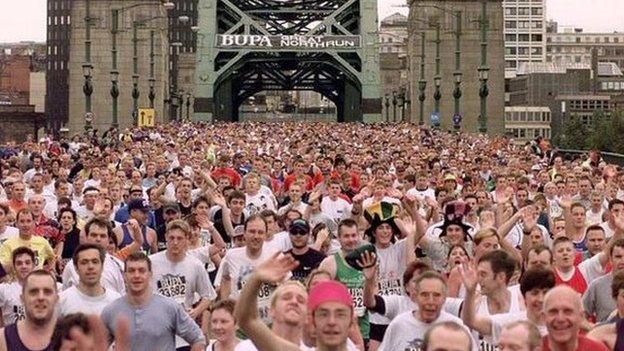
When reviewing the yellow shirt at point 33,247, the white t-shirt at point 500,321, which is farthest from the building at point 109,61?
the white t-shirt at point 500,321

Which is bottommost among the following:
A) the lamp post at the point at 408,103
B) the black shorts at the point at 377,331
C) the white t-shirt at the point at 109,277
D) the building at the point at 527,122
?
the black shorts at the point at 377,331

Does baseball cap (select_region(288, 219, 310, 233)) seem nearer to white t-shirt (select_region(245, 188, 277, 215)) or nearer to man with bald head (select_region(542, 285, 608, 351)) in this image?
man with bald head (select_region(542, 285, 608, 351))

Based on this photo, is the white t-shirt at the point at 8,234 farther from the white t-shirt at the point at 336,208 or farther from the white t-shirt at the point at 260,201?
the white t-shirt at the point at 336,208

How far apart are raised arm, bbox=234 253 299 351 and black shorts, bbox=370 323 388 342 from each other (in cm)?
415

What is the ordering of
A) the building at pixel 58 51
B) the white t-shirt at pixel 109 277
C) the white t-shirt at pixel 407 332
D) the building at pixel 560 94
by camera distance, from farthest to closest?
1. the building at pixel 58 51
2. the building at pixel 560 94
3. the white t-shirt at pixel 109 277
4. the white t-shirt at pixel 407 332

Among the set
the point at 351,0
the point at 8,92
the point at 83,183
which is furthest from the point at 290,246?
the point at 8,92

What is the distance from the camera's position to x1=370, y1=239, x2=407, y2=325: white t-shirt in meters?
12.3

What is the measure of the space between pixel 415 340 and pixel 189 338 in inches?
68.9

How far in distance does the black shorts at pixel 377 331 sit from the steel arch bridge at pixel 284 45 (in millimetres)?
70597

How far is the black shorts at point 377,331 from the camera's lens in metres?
11.2

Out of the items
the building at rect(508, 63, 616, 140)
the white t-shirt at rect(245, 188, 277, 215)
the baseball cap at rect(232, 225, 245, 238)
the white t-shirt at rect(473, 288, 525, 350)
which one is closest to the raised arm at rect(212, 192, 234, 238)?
the baseball cap at rect(232, 225, 245, 238)

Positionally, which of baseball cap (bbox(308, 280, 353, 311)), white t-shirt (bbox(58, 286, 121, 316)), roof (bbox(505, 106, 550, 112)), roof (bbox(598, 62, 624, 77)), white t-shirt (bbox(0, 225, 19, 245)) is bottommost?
white t-shirt (bbox(58, 286, 121, 316))

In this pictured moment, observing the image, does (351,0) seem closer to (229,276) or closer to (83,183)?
(83,183)

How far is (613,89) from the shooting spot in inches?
6796
